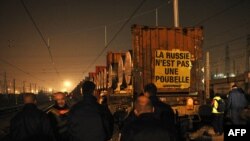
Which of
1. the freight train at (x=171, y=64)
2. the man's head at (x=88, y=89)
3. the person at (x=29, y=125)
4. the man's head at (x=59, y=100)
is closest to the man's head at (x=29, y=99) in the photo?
the person at (x=29, y=125)

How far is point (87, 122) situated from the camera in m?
5.24

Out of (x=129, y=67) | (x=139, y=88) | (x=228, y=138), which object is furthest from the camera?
(x=129, y=67)

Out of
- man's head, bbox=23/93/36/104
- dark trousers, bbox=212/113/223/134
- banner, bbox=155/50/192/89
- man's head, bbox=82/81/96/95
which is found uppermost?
banner, bbox=155/50/192/89

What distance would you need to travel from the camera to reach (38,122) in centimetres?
525

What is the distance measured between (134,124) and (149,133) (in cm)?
21

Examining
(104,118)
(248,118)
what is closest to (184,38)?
(248,118)

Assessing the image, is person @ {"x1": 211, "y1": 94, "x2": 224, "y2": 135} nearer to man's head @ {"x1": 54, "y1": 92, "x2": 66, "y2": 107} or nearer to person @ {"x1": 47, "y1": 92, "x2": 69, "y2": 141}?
man's head @ {"x1": 54, "y1": 92, "x2": 66, "y2": 107}

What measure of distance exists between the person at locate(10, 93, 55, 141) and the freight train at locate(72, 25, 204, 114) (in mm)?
6270

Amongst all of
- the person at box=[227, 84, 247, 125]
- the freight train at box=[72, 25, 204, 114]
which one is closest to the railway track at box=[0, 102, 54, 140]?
the freight train at box=[72, 25, 204, 114]

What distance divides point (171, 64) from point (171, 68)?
132 millimetres

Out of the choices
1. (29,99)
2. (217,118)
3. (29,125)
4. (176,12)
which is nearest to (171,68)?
(217,118)

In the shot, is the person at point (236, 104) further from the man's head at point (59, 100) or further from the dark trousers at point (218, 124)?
the man's head at point (59, 100)

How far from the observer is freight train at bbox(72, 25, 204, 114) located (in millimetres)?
11469

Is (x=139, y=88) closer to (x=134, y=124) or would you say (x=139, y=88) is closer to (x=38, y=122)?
(x=38, y=122)
